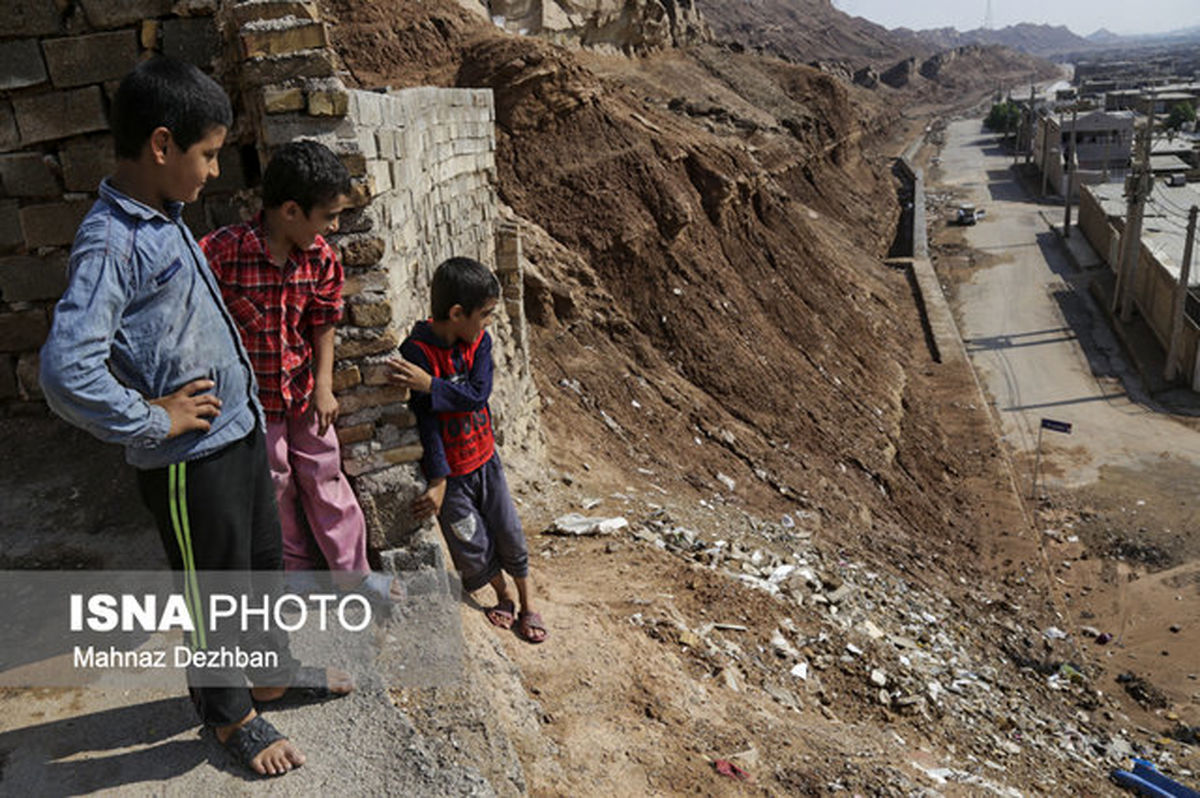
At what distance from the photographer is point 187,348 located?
277 cm

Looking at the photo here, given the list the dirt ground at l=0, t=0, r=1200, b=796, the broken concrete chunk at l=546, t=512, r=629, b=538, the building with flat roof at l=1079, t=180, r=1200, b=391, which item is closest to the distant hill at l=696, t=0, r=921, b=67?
the building with flat roof at l=1079, t=180, r=1200, b=391

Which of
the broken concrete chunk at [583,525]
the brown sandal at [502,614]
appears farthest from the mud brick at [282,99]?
the broken concrete chunk at [583,525]

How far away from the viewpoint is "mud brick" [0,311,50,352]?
4.85 metres

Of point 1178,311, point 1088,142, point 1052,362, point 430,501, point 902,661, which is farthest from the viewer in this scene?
point 1088,142

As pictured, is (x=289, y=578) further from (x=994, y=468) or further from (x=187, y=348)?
(x=994, y=468)

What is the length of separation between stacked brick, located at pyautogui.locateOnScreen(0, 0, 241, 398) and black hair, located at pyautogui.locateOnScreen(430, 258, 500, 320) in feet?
5.00

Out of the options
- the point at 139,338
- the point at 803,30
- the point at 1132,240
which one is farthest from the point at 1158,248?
the point at 803,30

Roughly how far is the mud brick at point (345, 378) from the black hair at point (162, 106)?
58.3 inches

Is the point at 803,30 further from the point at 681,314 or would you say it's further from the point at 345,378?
the point at 345,378

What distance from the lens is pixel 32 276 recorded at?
4.79m

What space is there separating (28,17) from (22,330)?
1618mm

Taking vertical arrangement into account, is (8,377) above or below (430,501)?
above

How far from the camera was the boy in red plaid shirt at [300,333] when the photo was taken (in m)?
3.36

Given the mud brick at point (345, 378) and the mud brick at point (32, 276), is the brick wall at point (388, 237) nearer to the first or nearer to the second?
the mud brick at point (345, 378)
